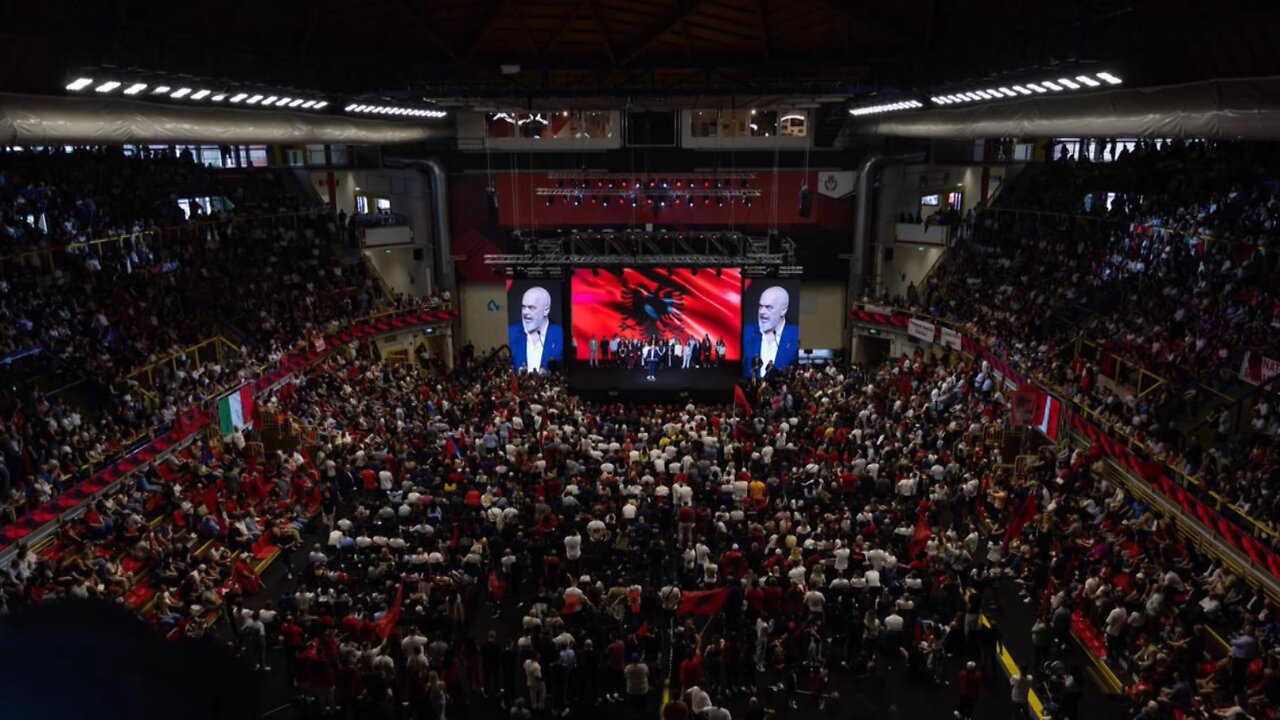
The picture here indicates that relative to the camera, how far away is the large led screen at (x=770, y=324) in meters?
34.6

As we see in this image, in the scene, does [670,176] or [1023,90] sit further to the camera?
[670,176]

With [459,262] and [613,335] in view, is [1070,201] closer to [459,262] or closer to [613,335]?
[613,335]

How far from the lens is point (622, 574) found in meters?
Answer: 17.1

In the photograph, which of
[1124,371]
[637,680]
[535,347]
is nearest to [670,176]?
[535,347]

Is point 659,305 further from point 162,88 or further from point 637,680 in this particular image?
point 637,680

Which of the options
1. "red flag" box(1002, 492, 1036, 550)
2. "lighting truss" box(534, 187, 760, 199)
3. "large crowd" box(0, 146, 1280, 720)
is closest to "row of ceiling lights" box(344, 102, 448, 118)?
"lighting truss" box(534, 187, 760, 199)

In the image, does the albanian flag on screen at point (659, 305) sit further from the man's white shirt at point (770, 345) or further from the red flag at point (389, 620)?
the red flag at point (389, 620)

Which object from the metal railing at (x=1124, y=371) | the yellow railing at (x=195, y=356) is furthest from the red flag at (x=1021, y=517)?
the yellow railing at (x=195, y=356)

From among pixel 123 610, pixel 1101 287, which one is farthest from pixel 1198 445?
pixel 123 610

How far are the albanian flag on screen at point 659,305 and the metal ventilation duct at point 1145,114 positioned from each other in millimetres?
12992

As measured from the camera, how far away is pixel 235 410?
21672 millimetres

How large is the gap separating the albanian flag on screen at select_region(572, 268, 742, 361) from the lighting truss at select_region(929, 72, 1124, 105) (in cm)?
1326

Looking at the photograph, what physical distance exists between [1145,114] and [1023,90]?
3803mm

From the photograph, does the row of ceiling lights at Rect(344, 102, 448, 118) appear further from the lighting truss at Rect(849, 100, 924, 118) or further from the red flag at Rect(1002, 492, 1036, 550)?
the red flag at Rect(1002, 492, 1036, 550)
